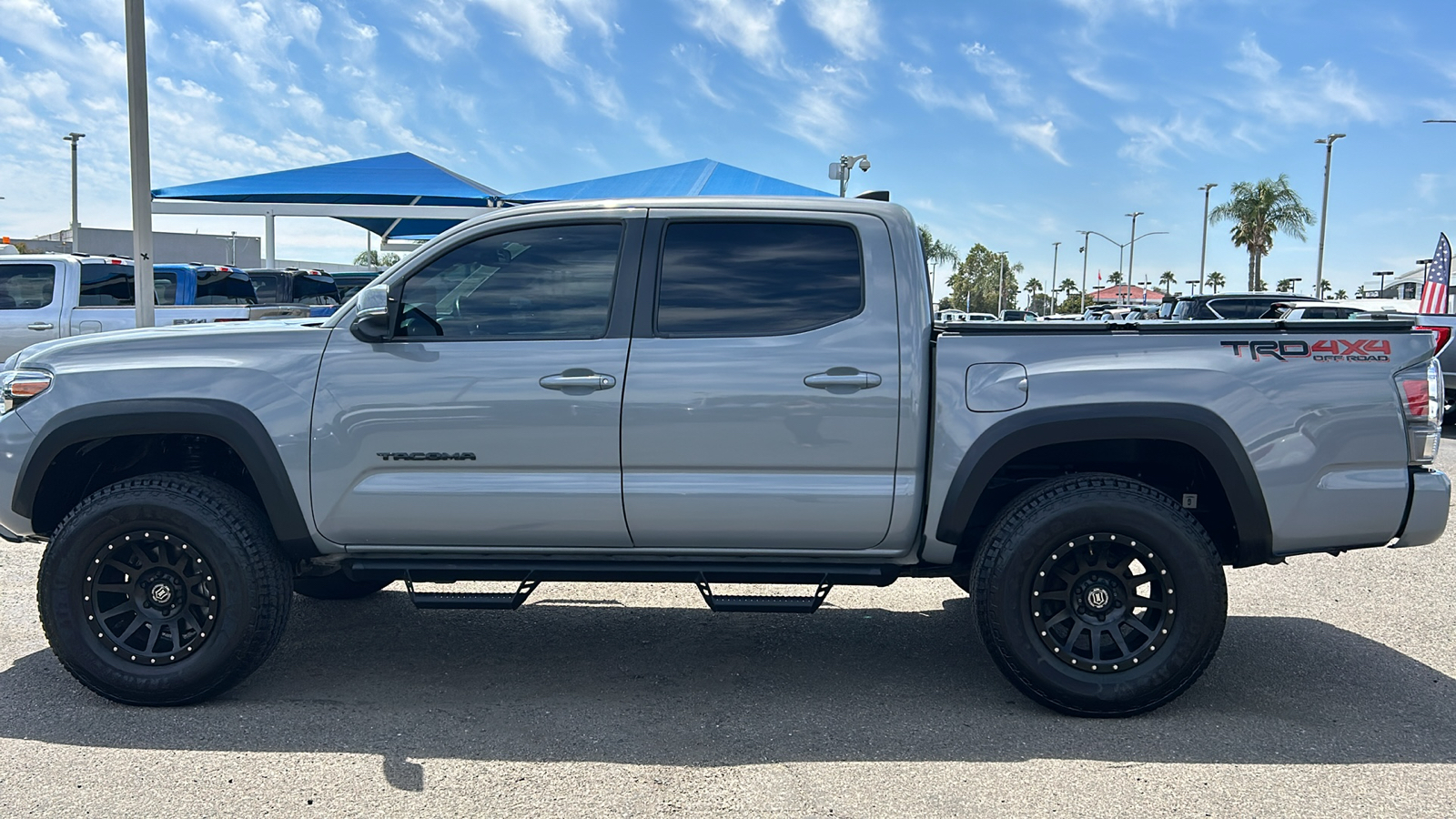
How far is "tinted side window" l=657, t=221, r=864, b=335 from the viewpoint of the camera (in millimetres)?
4219

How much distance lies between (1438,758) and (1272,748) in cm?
54

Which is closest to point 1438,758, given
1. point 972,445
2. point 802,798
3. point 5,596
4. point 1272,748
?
point 1272,748

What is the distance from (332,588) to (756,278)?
296 centimetres

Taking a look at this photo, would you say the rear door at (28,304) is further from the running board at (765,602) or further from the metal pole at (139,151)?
the running board at (765,602)

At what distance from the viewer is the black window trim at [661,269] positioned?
4.19m

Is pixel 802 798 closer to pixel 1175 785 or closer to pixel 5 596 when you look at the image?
pixel 1175 785

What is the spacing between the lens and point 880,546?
4.21m

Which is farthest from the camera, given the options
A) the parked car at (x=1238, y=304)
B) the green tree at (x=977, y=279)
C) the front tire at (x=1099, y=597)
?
the green tree at (x=977, y=279)

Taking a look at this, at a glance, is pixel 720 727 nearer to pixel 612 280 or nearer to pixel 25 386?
pixel 612 280

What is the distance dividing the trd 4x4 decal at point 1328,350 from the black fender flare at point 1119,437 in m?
0.32

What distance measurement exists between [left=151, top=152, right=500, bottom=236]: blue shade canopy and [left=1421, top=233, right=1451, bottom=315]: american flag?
16594mm

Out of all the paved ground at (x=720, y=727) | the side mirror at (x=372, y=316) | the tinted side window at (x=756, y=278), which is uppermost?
the tinted side window at (x=756, y=278)

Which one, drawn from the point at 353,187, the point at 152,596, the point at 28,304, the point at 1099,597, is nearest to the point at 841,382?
the point at 1099,597

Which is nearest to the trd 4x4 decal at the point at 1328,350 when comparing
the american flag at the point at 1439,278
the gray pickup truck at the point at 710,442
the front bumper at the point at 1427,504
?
the gray pickup truck at the point at 710,442
